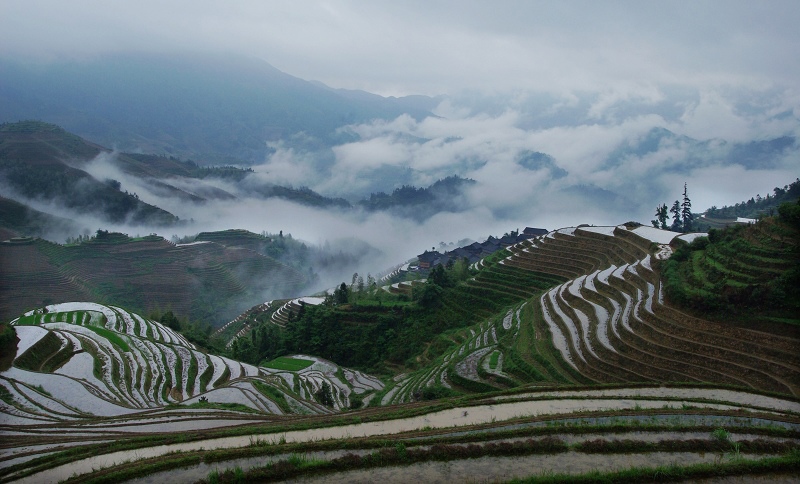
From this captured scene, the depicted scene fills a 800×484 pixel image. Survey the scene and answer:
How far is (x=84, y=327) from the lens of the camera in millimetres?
26969

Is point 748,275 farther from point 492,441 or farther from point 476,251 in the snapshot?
point 476,251

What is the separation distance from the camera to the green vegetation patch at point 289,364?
1323 inches

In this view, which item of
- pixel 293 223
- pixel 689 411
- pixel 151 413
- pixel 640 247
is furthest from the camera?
pixel 293 223

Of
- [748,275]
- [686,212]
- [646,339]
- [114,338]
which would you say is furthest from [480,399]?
[686,212]

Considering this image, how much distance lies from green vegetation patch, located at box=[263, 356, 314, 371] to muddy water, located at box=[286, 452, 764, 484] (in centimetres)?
2597

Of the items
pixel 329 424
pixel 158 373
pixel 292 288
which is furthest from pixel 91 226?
pixel 329 424

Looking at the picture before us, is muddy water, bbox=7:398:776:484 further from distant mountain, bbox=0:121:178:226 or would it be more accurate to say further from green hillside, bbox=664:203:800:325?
distant mountain, bbox=0:121:178:226

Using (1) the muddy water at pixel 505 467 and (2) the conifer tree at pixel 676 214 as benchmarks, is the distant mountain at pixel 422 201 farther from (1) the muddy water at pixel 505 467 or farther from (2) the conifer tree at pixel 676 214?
(1) the muddy water at pixel 505 467

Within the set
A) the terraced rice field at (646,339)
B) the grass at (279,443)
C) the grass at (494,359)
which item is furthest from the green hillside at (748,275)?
the grass at (494,359)

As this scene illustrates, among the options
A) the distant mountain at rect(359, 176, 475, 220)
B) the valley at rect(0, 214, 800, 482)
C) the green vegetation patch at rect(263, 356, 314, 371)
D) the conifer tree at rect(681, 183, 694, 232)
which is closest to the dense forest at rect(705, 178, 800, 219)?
the conifer tree at rect(681, 183, 694, 232)

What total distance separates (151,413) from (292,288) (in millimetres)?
71695

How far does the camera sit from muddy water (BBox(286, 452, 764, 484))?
26.9 feet

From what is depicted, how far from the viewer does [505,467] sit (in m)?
8.59

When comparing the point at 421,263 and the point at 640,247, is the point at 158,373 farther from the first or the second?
the point at 421,263
